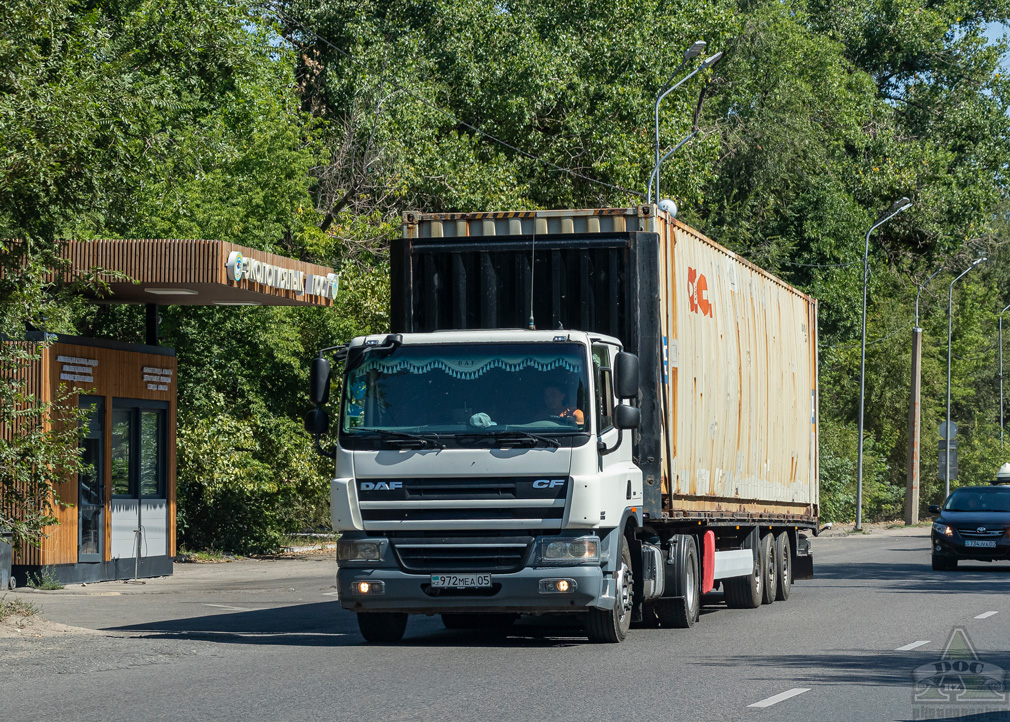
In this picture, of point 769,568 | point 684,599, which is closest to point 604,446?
point 684,599

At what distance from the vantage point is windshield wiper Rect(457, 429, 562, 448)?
12672 millimetres

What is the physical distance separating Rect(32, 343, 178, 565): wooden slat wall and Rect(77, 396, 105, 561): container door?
10 centimetres

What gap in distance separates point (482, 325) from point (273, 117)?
18772mm

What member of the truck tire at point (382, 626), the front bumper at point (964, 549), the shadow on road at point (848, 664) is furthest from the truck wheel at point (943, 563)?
the truck tire at point (382, 626)

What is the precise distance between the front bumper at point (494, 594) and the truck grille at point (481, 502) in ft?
1.34

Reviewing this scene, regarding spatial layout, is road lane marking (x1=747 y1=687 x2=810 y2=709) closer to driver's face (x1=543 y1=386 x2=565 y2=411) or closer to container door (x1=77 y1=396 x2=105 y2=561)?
driver's face (x1=543 y1=386 x2=565 y2=411)

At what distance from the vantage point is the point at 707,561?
53.8 feet

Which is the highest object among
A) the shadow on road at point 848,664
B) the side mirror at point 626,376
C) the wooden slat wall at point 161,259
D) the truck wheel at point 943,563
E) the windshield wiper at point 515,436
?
the wooden slat wall at point 161,259

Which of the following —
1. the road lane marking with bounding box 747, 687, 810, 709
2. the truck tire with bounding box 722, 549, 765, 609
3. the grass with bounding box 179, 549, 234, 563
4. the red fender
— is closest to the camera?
Result: the road lane marking with bounding box 747, 687, 810, 709

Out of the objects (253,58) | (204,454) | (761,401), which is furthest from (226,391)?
(761,401)

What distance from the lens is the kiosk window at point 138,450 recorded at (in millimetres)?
23234

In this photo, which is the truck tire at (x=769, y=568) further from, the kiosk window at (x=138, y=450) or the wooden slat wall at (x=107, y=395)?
the kiosk window at (x=138, y=450)

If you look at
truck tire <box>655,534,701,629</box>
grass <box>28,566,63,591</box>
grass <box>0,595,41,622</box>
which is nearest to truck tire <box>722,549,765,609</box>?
truck tire <box>655,534,701,629</box>

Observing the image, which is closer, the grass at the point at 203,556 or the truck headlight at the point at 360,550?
the truck headlight at the point at 360,550
